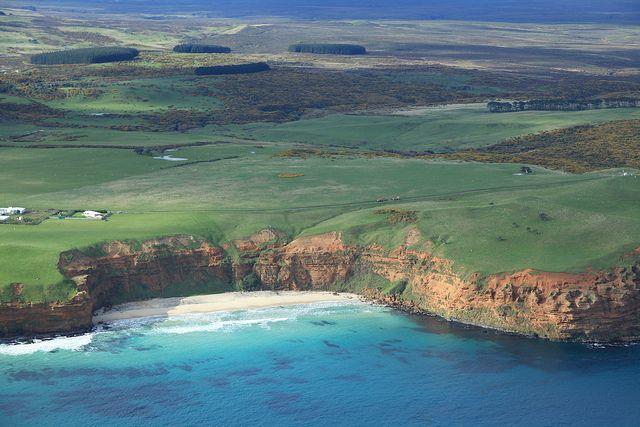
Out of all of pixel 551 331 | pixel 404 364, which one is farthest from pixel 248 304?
pixel 551 331

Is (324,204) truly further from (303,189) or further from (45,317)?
(45,317)

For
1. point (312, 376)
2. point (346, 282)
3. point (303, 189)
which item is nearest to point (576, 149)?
point (303, 189)

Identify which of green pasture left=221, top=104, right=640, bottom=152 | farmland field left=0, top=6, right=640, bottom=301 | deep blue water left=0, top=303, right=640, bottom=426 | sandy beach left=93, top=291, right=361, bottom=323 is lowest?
deep blue water left=0, top=303, right=640, bottom=426

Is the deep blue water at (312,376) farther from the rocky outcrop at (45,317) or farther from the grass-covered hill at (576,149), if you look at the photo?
the grass-covered hill at (576,149)

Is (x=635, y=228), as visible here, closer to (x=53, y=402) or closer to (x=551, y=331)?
(x=551, y=331)

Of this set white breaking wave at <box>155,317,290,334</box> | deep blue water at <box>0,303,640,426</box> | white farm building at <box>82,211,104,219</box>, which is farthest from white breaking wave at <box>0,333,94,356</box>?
white farm building at <box>82,211,104,219</box>

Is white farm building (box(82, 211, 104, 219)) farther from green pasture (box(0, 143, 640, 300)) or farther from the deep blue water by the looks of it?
the deep blue water
